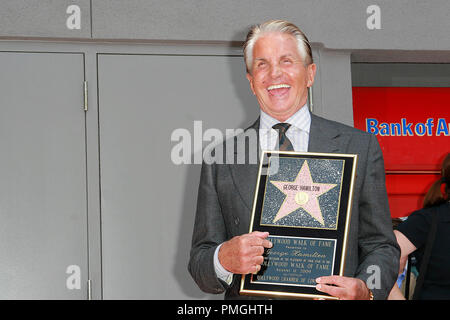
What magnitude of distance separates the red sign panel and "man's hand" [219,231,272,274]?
270cm

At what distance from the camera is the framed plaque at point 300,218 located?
1.65 metres

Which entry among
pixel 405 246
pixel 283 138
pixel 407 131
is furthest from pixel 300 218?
pixel 407 131

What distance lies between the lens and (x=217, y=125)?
11.9ft

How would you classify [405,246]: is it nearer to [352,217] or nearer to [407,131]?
[352,217]

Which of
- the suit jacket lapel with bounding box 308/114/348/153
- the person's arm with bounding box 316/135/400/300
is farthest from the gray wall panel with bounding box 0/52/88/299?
→ the person's arm with bounding box 316/135/400/300

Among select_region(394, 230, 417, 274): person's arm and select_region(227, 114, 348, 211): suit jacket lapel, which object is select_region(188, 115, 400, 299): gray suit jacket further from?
select_region(394, 230, 417, 274): person's arm

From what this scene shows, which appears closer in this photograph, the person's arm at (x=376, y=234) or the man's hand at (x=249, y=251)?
the man's hand at (x=249, y=251)

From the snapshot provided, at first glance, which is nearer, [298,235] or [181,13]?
[298,235]

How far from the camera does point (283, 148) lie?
1.85 m

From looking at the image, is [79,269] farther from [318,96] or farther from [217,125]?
[318,96]

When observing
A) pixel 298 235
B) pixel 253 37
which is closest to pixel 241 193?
pixel 298 235

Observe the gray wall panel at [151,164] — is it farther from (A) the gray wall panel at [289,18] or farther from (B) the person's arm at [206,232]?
(B) the person's arm at [206,232]

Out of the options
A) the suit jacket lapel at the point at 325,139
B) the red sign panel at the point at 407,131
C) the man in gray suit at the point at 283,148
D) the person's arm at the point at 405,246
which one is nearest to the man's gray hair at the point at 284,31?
the man in gray suit at the point at 283,148

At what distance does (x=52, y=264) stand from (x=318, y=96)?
1.71 m
